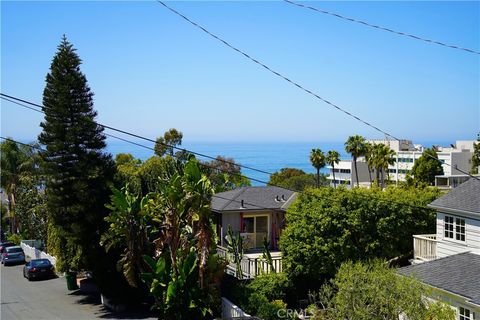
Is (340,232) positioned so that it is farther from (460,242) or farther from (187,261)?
(187,261)

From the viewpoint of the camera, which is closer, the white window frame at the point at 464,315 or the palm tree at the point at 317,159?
the white window frame at the point at 464,315

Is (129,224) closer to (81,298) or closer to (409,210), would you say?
(81,298)

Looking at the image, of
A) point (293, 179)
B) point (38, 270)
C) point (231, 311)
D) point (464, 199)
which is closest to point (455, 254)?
point (464, 199)

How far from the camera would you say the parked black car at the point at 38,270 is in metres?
29.3

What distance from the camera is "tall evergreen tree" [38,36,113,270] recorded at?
21719 mm

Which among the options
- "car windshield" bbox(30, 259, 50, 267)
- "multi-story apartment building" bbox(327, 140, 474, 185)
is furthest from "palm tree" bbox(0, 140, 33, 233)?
"multi-story apartment building" bbox(327, 140, 474, 185)

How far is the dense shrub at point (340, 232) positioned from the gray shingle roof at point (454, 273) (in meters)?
2.77

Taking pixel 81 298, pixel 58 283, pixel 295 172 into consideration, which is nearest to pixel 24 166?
pixel 58 283

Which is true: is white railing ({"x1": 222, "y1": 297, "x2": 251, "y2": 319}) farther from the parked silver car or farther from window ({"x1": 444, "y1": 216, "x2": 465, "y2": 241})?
the parked silver car

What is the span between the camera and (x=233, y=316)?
18.1 m

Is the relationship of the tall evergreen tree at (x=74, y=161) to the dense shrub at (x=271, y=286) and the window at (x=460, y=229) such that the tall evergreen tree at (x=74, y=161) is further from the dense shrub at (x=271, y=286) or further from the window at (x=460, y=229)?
the window at (x=460, y=229)

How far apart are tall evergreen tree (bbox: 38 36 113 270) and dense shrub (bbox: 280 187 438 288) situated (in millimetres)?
8022

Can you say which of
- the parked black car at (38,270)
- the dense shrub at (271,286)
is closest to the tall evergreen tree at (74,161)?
the dense shrub at (271,286)

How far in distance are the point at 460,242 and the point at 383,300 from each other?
8.46 metres
